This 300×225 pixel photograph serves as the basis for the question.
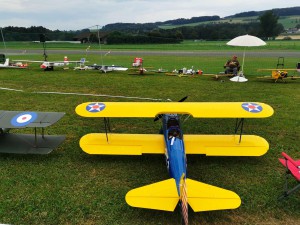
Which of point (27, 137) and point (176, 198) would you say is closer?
point (176, 198)

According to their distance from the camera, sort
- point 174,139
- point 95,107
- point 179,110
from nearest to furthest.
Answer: point 174,139 → point 179,110 → point 95,107

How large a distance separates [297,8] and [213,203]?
19090cm

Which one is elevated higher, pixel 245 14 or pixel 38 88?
pixel 245 14

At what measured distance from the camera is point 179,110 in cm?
678

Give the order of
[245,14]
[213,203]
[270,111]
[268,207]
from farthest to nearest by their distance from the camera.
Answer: [245,14] < [270,111] < [268,207] < [213,203]

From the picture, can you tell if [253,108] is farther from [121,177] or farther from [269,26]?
[269,26]

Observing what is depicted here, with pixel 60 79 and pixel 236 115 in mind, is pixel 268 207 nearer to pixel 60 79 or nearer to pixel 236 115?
pixel 236 115

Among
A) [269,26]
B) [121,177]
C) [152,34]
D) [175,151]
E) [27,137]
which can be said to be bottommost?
[121,177]

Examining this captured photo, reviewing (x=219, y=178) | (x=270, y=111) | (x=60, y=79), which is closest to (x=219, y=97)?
(x=270, y=111)

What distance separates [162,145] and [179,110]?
105 cm

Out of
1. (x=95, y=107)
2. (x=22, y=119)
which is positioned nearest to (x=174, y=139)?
(x=95, y=107)

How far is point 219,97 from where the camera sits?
44.5 feet

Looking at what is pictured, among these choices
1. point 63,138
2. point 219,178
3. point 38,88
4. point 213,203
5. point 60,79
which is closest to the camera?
point 213,203

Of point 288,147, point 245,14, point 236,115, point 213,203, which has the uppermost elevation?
point 245,14
